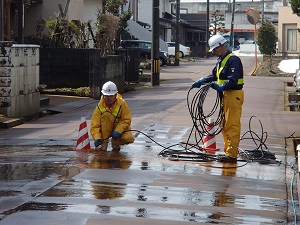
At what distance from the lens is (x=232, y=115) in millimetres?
12352

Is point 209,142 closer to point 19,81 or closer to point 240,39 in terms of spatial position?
point 19,81

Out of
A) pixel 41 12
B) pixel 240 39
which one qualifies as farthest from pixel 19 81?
pixel 240 39

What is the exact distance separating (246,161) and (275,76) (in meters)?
31.4

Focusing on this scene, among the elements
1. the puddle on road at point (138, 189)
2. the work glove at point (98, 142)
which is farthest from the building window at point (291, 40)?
the puddle on road at point (138, 189)

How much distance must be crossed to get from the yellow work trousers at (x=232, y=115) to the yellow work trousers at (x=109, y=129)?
181cm

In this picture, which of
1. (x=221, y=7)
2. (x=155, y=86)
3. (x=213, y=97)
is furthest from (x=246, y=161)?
(x=221, y=7)

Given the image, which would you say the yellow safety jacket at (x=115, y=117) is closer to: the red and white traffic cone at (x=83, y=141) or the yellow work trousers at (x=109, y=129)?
the yellow work trousers at (x=109, y=129)

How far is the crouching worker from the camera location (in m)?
13.4

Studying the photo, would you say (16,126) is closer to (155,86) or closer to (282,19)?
(155,86)

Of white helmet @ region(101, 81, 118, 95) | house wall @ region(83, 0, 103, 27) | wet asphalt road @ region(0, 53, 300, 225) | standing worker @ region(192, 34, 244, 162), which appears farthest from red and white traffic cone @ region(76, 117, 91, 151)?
house wall @ region(83, 0, 103, 27)

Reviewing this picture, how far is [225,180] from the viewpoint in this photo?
1115cm

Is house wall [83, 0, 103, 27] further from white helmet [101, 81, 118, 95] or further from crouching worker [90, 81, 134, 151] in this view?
white helmet [101, 81, 118, 95]

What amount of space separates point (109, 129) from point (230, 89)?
2.36 metres

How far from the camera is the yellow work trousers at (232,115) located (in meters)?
12.4
